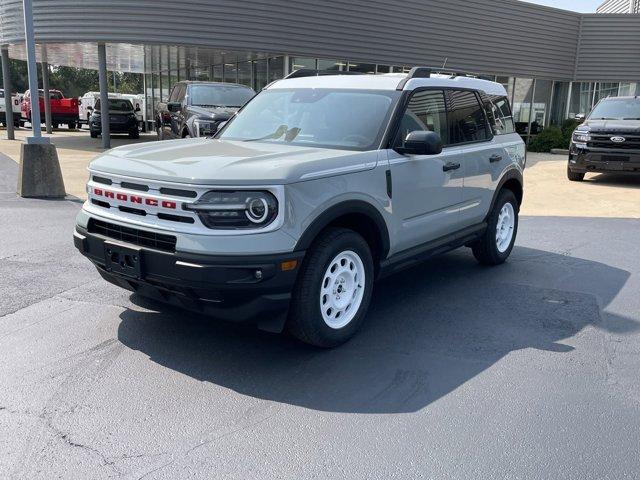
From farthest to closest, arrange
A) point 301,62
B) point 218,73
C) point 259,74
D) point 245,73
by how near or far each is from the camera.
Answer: point 218,73
point 245,73
point 259,74
point 301,62

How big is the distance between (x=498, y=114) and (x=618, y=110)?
364 inches

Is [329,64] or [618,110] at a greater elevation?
[329,64]

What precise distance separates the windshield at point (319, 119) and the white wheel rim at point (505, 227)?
2.45 m

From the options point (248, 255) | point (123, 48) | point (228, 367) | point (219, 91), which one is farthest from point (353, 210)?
point (123, 48)

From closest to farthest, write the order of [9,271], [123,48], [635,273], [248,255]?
[248,255]
[9,271]
[635,273]
[123,48]

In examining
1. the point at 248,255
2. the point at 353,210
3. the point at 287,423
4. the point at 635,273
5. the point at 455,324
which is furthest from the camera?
the point at 635,273

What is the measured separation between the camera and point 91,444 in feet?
10.2

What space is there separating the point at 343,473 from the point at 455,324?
2.26 meters

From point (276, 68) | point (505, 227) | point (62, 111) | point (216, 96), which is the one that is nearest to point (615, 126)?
point (505, 227)

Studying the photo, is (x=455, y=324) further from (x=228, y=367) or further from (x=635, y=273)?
(x=635, y=273)

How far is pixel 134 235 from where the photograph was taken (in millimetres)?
4012

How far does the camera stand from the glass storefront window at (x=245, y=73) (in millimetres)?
20586

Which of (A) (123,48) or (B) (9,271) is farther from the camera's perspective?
(A) (123,48)

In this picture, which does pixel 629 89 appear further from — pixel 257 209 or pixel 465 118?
pixel 257 209
